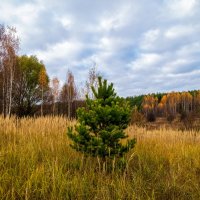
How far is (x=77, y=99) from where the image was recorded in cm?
4197

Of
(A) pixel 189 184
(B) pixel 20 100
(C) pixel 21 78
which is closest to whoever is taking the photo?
(A) pixel 189 184

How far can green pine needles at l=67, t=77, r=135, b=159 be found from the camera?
5.08m

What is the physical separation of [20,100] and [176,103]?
70.6 metres

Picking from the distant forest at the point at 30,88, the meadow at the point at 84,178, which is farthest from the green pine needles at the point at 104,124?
the distant forest at the point at 30,88

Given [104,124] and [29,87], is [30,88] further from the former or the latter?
[104,124]

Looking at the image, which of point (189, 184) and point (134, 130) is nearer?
point (189, 184)

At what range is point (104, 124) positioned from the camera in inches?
211

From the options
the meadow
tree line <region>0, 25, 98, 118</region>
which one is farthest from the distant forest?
the meadow

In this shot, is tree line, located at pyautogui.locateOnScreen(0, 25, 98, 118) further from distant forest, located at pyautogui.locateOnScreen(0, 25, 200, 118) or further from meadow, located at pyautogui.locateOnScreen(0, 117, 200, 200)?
meadow, located at pyautogui.locateOnScreen(0, 117, 200, 200)

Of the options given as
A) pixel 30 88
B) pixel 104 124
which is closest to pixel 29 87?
pixel 30 88

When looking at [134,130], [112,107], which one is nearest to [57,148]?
[112,107]

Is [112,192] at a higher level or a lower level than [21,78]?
lower

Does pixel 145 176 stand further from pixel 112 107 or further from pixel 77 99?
pixel 77 99

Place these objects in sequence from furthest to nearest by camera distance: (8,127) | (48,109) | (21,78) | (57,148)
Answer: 1. (48,109)
2. (21,78)
3. (8,127)
4. (57,148)
